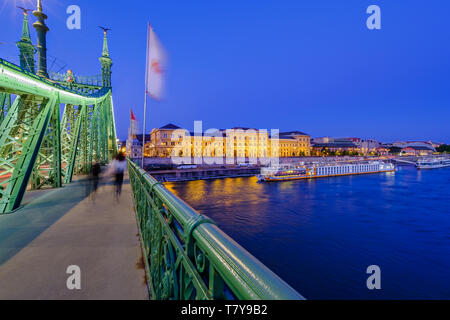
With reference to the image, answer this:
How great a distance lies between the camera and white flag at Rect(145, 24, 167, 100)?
26.2ft

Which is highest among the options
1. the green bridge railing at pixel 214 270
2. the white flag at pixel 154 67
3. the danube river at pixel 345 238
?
the white flag at pixel 154 67

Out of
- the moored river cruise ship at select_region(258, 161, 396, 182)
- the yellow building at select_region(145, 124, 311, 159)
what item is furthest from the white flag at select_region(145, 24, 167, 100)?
the yellow building at select_region(145, 124, 311, 159)

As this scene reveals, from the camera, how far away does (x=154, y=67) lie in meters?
8.02

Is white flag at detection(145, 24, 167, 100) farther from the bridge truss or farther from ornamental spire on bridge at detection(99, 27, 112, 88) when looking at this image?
ornamental spire on bridge at detection(99, 27, 112, 88)

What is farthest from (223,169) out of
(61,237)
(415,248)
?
(61,237)

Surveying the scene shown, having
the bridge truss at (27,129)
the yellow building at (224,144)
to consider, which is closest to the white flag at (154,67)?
the bridge truss at (27,129)

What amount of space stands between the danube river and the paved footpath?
9.80 meters

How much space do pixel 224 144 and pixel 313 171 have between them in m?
37.0

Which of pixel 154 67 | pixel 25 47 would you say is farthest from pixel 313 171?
pixel 25 47

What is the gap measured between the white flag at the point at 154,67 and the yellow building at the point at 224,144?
2595 inches

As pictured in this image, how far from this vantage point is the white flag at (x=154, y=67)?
7.97 metres

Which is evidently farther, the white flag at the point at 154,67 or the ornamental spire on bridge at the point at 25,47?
the ornamental spire on bridge at the point at 25,47
